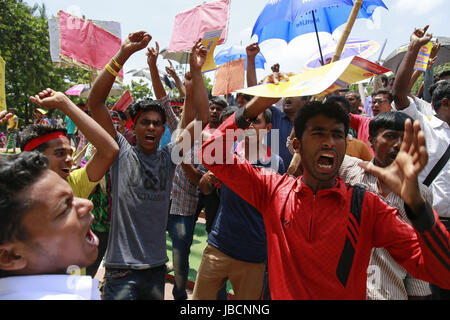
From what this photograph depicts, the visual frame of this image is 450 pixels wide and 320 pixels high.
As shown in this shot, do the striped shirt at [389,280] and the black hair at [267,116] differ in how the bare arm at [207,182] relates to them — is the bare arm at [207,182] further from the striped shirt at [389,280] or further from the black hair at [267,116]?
the striped shirt at [389,280]

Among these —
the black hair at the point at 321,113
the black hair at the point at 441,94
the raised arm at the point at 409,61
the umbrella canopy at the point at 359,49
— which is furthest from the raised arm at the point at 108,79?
the umbrella canopy at the point at 359,49

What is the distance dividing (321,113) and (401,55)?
15.1 feet

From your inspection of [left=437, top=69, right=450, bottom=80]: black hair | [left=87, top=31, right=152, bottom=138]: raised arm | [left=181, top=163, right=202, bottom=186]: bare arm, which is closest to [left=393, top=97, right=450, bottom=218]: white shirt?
[left=181, top=163, right=202, bottom=186]: bare arm

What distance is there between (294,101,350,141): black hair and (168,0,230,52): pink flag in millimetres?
2419

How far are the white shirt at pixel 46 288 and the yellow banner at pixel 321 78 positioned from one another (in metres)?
1.18

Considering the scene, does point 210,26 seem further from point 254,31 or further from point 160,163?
point 160,163

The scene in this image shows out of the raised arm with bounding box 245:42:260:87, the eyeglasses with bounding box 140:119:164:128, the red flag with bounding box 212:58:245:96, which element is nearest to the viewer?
the eyeglasses with bounding box 140:119:164:128

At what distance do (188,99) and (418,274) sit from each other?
215cm

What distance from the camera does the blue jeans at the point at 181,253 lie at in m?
3.53

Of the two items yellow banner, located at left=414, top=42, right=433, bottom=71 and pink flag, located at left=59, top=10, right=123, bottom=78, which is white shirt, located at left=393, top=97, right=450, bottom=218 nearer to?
yellow banner, located at left=414, top=42, right=433, bottom=71

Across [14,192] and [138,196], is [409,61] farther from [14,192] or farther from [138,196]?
[14,192]

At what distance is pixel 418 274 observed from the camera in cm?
143

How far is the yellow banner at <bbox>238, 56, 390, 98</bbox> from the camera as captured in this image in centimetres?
153

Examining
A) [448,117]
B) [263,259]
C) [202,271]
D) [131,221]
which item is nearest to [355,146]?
[448,117]
